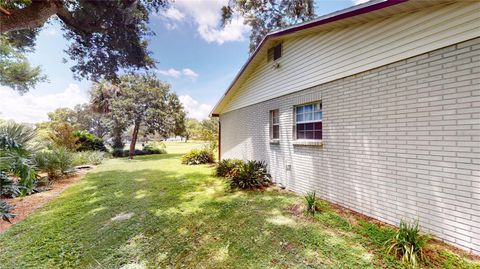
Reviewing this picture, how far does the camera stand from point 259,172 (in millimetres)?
7492

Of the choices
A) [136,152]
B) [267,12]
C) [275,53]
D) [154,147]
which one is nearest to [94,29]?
[275,53]

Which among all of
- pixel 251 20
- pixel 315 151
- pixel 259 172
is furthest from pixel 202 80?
pixel 315 151

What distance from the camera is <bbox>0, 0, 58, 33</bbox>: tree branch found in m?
5.61

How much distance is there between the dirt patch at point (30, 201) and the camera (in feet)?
16.1

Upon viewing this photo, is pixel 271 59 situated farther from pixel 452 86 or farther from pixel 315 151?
pixel 452 86

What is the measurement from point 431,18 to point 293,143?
4.19 meters

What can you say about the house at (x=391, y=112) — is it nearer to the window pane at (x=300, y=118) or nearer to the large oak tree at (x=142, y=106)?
the window pane at (x=300, y=118)

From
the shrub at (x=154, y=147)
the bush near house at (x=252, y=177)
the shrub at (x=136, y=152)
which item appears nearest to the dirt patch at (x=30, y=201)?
the bush near house at (x=252, y=177)

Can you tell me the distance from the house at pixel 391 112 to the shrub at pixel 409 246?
1.94 ft

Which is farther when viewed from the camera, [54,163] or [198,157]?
[198,157]

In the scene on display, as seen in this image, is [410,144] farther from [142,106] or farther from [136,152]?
[136,152]

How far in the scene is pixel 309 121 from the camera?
20.3 ft

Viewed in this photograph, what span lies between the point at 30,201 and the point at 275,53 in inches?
370

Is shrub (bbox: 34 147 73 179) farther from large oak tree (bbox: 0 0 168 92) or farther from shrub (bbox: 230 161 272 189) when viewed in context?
shrub (bbox: 230 161 272 189)
